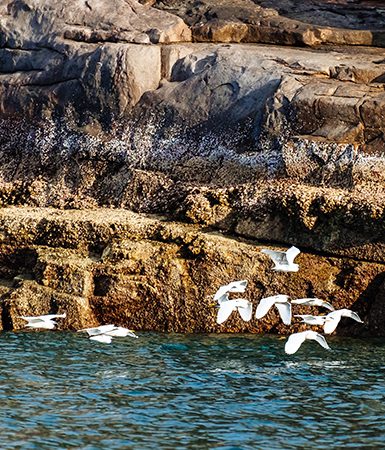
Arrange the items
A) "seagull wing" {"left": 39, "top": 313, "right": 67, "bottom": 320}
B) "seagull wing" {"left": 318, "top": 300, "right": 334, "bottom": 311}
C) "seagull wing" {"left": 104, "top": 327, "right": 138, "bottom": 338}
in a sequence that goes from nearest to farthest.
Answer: "seagull wing" {"left": 104, "top": 327, "right": 138, "bottom": 338}, "seagull wing" {"left": 39, "top": 313, "right": 67, "bottom": 320}, "seagull wing" {"left": 318, "top": 300, "right": 334, "bottom": 311}

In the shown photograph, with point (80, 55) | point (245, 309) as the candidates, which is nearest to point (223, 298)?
point (245, 309)

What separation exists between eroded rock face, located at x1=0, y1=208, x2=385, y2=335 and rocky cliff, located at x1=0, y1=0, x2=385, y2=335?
0.07 ft

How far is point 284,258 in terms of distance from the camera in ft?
53.6

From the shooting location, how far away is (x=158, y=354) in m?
15.9

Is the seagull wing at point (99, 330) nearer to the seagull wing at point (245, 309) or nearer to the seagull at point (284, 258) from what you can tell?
the seagull wing at point (245, 309)

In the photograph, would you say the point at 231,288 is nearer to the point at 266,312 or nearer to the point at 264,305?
the point at 264,305

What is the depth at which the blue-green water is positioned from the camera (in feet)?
40.7

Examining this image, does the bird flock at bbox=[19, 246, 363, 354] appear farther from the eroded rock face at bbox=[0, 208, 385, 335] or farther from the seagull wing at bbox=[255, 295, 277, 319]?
the eroded rock face at bbox=[0, 208, 385, 335]

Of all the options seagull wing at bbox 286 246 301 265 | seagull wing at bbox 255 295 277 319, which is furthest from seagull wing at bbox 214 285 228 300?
seagull wing at bbox 286 246 301 265

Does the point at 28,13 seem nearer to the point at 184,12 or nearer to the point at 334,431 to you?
the point at 184,12

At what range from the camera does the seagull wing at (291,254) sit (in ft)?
52.6

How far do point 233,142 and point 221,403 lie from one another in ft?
21.7

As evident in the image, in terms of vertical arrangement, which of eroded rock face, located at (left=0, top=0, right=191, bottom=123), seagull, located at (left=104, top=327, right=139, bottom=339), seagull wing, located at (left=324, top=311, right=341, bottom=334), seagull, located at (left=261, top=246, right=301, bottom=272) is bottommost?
seagull, located at (left=104, top=327, right=139, bottom=339)

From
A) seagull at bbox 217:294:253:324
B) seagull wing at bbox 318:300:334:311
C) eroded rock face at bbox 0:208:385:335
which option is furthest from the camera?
eroded rock face at bbox 0:208:385:335
